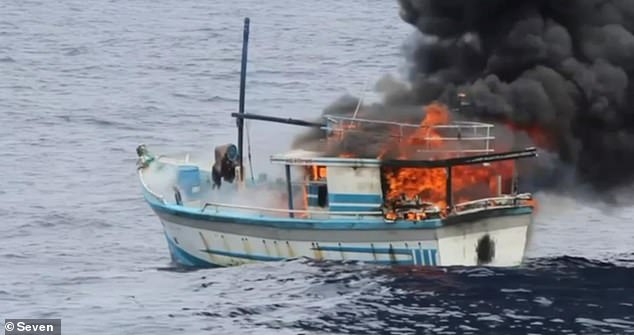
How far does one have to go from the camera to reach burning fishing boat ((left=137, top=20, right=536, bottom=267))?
55.4 m

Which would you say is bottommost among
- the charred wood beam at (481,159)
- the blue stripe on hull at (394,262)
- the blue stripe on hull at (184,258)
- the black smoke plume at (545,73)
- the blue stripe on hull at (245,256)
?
the blue stripe on hull at (184,258)

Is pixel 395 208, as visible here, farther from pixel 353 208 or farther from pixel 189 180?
pixel 189 180

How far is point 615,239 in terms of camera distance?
2576 inches

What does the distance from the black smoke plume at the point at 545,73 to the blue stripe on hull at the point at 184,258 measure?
26.7 feet

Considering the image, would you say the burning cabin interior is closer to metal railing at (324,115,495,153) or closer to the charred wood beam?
metal railing at (324,115,495,153)

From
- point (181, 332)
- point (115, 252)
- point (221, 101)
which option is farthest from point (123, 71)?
point (181, 332)

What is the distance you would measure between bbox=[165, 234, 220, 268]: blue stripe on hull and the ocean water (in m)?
0.49

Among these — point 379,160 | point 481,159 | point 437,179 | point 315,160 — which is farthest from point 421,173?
point 315,160

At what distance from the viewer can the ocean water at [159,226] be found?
51594 millimetres

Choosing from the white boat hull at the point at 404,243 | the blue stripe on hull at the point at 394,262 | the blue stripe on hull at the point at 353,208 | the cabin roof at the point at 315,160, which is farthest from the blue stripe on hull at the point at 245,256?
the blue stripe on hull at the point at 394,262

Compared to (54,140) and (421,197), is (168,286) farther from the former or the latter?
(54,140)
